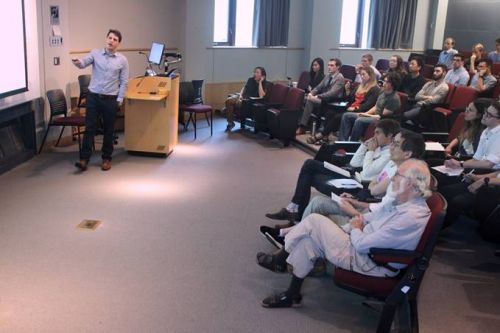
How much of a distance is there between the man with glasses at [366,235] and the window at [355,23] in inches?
344

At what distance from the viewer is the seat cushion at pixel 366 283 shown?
2.87 metres

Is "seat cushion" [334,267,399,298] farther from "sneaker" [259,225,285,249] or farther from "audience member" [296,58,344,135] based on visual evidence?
"audience member" [296,58,344,135]

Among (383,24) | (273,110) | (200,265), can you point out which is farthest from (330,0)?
(200,265)

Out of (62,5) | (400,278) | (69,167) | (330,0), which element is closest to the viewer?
(400,278)

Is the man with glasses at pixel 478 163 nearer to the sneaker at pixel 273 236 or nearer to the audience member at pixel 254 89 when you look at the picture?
the sneaker at pixel 273 236

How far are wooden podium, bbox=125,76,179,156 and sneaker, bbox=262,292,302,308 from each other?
12.1 ft

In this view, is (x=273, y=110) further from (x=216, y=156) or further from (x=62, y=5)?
(x=62, y=5)

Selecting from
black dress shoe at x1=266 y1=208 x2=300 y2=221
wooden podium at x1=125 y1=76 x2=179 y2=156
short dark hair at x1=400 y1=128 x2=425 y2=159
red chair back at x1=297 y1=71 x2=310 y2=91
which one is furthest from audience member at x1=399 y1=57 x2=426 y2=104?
short dark hair at x1=400 y1=128 x2=425 y2=159

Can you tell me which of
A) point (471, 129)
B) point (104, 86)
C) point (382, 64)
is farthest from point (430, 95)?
point (382, 64)

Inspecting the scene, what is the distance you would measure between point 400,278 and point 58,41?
5.31 m

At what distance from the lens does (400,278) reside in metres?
2.87

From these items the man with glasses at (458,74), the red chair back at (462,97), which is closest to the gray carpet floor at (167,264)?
the red chair back at (462,97)

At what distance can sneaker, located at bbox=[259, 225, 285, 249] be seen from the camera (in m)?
3.99

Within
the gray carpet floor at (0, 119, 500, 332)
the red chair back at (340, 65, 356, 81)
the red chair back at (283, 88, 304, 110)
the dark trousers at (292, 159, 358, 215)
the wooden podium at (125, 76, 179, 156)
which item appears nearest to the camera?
the gray carpet floor at (0, 119, 500, 332)
